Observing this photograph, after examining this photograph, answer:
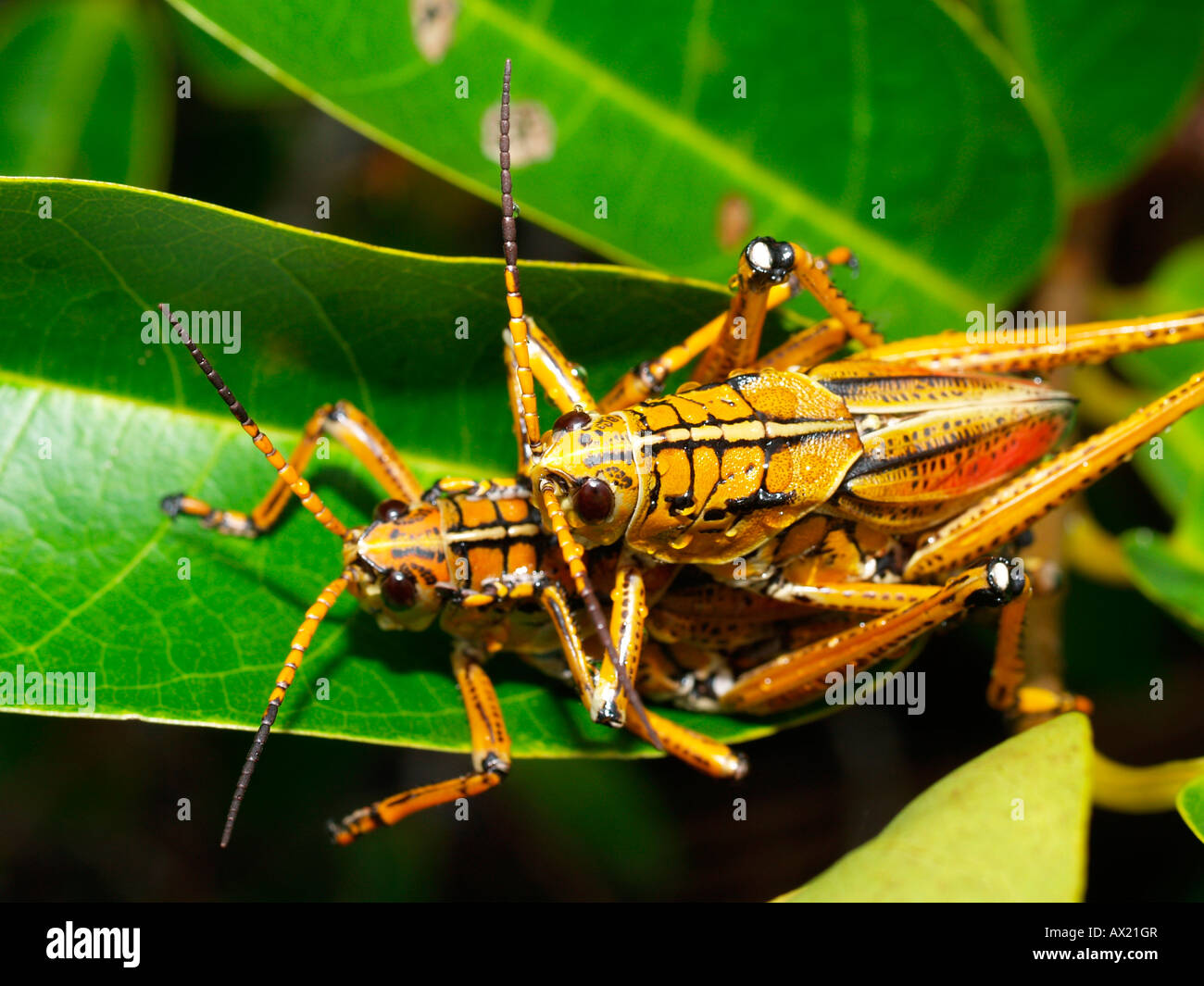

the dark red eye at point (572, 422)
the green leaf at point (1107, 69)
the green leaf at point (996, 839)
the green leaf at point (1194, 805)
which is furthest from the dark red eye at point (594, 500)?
the green leaf at point (1107, 69)

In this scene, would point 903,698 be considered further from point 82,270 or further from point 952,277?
point 82,270

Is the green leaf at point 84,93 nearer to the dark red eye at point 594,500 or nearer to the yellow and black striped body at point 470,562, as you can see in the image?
the yellow and black striped body at point 470,562

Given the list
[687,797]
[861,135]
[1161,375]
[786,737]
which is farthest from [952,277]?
[687,797]

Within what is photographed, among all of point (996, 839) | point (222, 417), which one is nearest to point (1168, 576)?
point (996, 839)

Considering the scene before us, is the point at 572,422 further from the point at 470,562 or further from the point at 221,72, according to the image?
the point at 221,72

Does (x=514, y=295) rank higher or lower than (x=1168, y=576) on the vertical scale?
higher
